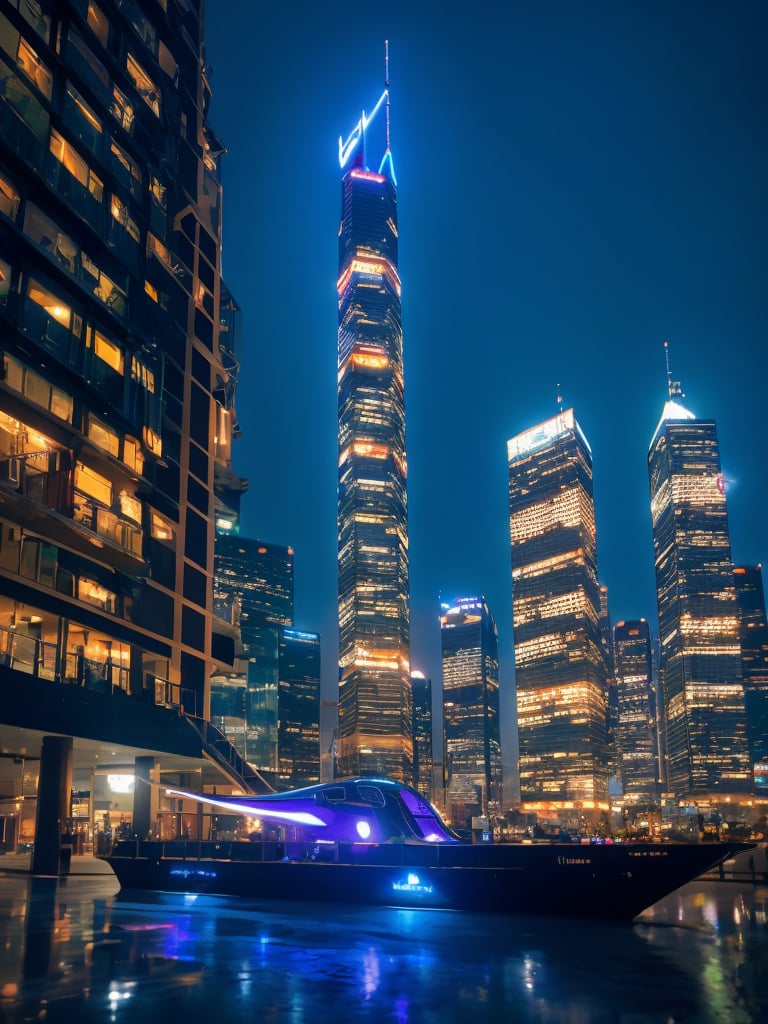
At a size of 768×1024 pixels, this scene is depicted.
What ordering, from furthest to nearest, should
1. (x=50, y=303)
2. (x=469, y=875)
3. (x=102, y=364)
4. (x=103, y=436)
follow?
1. (x=103, y=436)
2. (x=102, y=364)
3. (x=50, y=303)
4. (x=469, y=875)

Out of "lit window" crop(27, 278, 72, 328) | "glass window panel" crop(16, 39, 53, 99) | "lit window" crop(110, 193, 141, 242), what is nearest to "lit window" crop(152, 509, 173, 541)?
"lit window" crop(27, 278, 72, 328)

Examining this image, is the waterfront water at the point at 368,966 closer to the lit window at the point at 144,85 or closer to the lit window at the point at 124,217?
the lit window at the point at 124,217

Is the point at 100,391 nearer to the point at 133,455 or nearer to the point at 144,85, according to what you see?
the point at 133,455

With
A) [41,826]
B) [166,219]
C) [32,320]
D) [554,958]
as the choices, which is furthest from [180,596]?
[554,958]

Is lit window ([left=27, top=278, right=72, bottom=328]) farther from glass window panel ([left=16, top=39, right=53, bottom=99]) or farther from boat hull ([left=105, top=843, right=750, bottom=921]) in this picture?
boat hull ([left=105, top=843, right=750, bottom=921])

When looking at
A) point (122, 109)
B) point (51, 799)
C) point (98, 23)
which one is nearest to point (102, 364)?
point (122, 109)

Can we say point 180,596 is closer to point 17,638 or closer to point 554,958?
point 17,638
